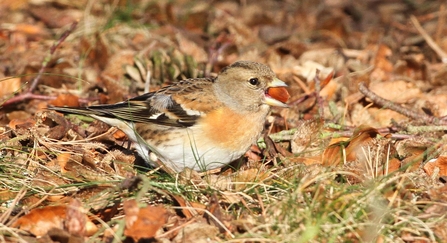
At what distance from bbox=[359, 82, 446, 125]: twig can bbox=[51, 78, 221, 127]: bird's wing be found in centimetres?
138

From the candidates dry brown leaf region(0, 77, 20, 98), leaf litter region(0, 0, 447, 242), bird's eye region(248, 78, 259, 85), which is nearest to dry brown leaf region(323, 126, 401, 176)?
leaf litter region(0, 0, 447, 242)

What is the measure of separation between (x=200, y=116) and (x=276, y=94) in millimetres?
581

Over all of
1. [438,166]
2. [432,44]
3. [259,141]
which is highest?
[432,44]

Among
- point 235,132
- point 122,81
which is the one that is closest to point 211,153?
point 235,132

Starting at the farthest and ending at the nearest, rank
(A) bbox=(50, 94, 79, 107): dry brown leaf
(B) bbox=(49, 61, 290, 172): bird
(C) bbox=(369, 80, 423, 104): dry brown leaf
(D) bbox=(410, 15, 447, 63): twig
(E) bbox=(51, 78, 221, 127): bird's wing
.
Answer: (D) bbox=(410, 15, 447, 63): twig, (C) bbox=(369, 80, 423, 104): dry brown leaf, (A) bbox=(50, 94, 79, 107): dry brown leaf, (E) bbox=(51, 78, 221, 127): bird's wing, (B) bbox=(49, 61, 290, 172): bird

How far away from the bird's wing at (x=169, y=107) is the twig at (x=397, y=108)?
1.38 metres

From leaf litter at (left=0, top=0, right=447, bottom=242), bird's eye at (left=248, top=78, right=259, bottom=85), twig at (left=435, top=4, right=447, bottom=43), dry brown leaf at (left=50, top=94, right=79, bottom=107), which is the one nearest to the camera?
leaf litter at (left=0, top=0, right=447, bottom=242)

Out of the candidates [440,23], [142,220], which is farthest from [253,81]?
[440,23]

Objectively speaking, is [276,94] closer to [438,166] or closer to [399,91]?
[438,166]

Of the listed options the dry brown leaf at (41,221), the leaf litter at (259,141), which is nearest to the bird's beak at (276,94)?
the leaf litter at (259,141)

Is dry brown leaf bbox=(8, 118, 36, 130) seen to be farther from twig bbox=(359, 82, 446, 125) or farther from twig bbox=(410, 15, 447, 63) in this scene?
twig bbox=(410, 15, 447, 63)

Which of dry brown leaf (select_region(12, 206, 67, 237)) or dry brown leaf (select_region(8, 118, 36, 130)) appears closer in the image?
dry brown leaf (select_region(12, 206, 67, 237))

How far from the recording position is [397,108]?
5207 millimetres

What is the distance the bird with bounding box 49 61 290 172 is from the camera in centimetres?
427
